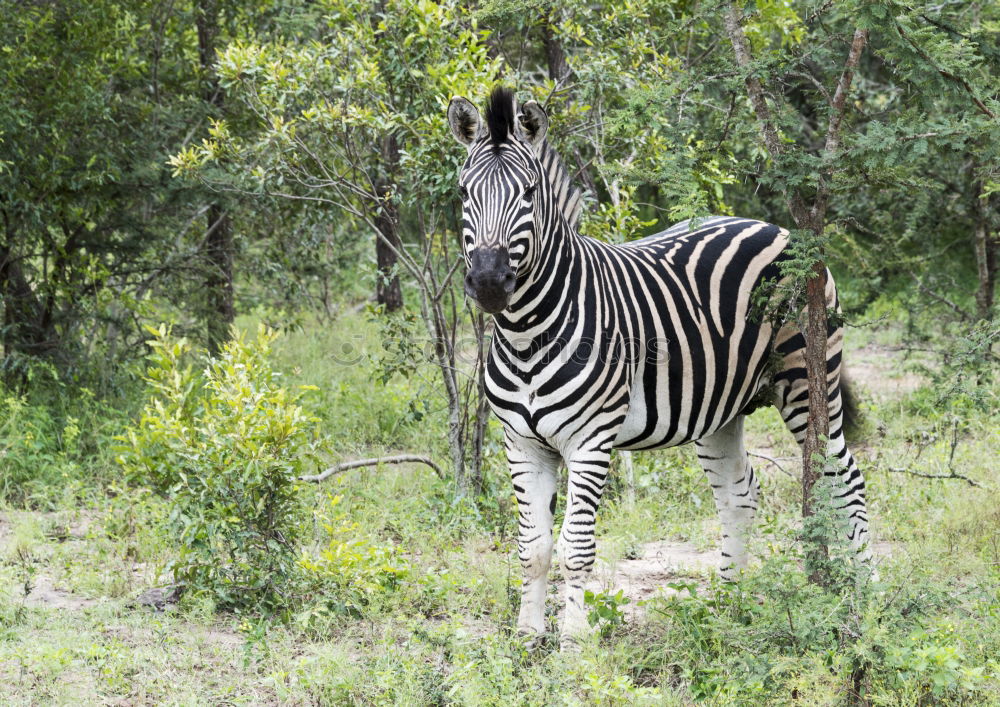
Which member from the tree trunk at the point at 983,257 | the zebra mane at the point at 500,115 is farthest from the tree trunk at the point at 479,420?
the tree trunk at the point at 983,257

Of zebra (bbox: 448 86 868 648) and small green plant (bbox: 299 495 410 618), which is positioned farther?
small green plant (bbox: 299 495 410 618)

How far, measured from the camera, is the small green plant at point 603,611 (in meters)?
4.55

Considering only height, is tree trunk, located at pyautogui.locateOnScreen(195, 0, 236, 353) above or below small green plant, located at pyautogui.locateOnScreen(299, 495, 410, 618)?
above

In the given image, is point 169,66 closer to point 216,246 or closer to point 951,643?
point 216,246

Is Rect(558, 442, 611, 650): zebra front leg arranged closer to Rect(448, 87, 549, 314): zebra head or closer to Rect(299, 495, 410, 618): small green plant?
Rect(448, 87, 549, 314): zebra head

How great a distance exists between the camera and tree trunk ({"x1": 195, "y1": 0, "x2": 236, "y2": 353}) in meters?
9.59

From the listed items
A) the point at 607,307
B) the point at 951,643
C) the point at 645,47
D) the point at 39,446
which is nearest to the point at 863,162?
the point at 607,307

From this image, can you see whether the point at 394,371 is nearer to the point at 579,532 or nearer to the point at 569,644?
the point at 579,532

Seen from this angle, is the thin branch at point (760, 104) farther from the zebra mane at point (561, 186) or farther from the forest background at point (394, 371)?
the zebra mane at point (561, 186)

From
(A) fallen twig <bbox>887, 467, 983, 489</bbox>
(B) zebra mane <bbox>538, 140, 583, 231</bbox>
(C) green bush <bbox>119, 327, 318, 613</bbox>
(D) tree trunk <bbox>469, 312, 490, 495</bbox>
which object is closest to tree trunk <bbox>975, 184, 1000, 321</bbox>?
(A) fallen twig <bbox>887, 467, 983, 489</bbox>

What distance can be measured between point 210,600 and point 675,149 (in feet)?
10.7

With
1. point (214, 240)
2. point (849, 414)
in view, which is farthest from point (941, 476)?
point (214, 240)

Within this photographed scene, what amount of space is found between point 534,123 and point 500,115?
20 cm

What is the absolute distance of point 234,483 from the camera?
17.2 ft
